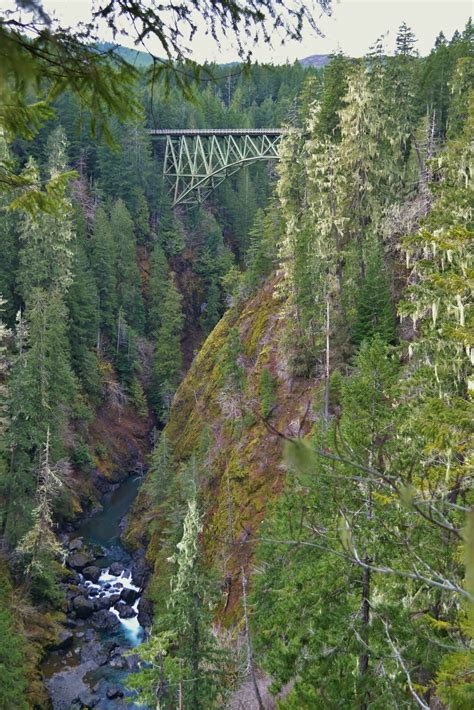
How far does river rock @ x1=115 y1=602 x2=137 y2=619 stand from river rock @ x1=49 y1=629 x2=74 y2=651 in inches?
90.7

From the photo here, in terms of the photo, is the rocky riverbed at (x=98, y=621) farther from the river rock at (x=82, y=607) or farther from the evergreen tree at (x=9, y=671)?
the evergreen tree at (x=9, y=671)

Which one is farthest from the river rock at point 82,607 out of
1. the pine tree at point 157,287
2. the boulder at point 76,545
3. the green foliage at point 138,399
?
the pine tree at point 157,287

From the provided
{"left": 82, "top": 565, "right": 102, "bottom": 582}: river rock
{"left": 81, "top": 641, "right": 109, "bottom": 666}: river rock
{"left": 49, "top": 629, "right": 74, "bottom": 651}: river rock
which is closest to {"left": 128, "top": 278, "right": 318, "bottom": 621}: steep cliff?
{"left": 82, "top": 565, "right": 102, "bottom": 582}: river rock

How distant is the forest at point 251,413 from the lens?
5164 millimetres

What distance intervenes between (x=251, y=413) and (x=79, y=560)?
1028 cm

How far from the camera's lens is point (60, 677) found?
18.7 metres

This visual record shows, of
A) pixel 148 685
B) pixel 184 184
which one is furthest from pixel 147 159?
pixel 148 685

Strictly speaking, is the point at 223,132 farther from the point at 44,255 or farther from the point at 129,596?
the point at 129,596

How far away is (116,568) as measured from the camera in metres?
25.8

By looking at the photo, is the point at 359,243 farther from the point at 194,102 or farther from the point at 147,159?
the point at 147,159

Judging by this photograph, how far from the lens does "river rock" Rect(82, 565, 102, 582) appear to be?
24938mm

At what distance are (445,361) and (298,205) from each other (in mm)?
18338

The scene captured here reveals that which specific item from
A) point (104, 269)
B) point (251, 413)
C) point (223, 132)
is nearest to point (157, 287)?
point (104, 269)

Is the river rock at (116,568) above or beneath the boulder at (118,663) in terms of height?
beneath
